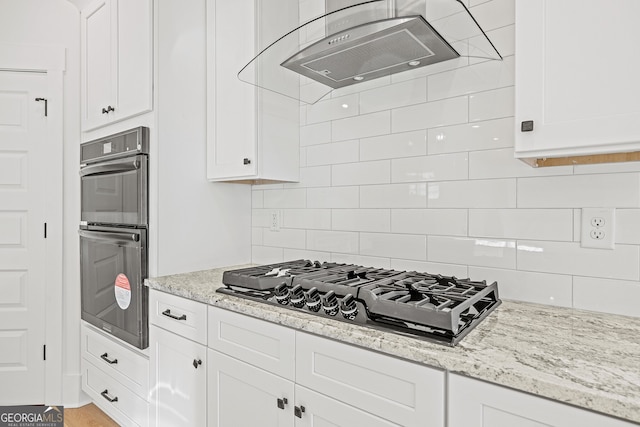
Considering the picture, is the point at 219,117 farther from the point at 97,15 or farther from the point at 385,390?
the point at 385,390

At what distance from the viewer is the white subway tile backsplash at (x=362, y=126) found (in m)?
1.83

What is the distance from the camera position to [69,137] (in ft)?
8.40

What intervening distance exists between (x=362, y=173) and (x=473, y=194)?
1.80 ft

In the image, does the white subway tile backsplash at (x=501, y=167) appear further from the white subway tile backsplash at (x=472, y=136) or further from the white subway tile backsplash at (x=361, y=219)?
the white subway tile backsplash at (x=361, y=219)

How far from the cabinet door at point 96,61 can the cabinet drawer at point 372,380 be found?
189cm

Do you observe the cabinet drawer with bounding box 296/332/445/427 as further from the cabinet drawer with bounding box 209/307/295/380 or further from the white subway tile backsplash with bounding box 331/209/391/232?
the white subway tile backsplash with bounding box 331/209/391/232

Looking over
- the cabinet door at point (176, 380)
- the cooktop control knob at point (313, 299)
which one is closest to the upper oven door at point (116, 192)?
the cabinet door at point (176, 380)

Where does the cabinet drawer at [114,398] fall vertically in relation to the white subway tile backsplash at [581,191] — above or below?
below

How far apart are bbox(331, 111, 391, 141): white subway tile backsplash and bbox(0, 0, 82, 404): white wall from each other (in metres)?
1.77

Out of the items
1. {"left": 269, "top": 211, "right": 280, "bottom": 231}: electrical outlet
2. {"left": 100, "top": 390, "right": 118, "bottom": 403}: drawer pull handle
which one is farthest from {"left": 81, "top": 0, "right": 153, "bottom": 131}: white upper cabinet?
{"left": 100, "top": 390, "right": 118, "bottom": 403}: drawer pull handle

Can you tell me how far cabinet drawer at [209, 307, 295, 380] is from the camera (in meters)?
1.29

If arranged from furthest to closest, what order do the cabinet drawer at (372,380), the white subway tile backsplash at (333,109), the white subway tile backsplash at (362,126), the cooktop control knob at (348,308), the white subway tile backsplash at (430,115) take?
the white subway tile backsplash at (333,109)
the white subway tile backsplash at (362,126)
the white subway tile backsplash at (430,115)
the cooktop control knob at (348,308)
the cabinet drawer at (372,380)

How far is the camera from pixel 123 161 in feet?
6.83

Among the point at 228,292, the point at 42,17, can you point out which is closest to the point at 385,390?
the point at 228,292
